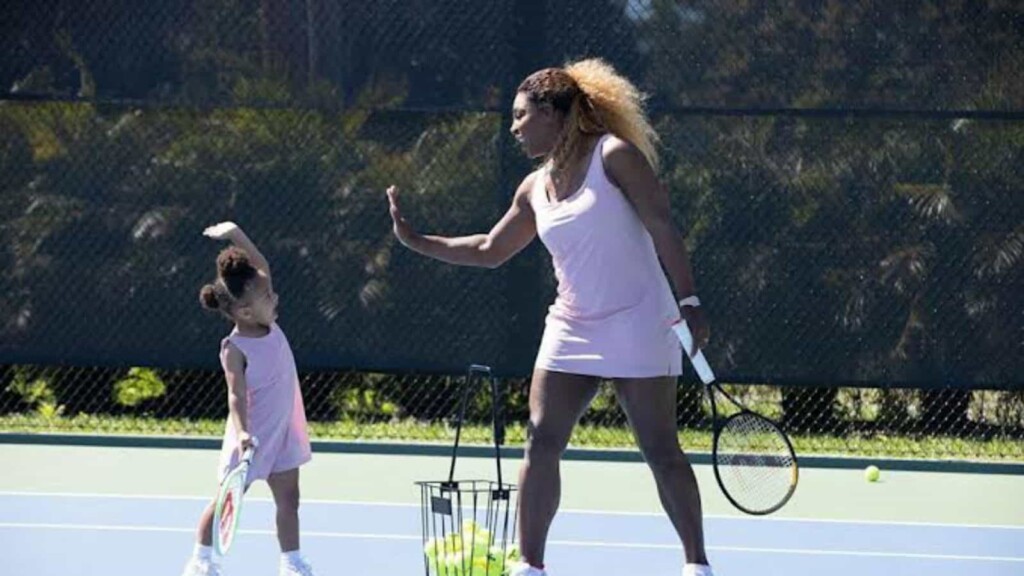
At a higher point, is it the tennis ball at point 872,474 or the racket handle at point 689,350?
the racket handle at point 689,350

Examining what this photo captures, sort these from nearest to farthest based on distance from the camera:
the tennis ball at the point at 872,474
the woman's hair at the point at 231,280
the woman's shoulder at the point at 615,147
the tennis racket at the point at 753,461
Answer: the woman's shoulder at the point at 615,147, the tennis racket at the point at 753,461, the woman's hair at the point at 231,280, the tennis ball at the point at 872,474

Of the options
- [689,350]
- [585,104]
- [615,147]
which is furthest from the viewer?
[585,104]

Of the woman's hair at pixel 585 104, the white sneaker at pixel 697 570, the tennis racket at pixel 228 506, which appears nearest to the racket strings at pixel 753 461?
the white sneaker at pixel 697 570

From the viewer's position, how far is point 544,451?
19.5 ft

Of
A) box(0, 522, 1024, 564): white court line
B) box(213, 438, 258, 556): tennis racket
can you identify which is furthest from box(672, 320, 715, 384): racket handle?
box(0, 522, 1024, 564): white court line

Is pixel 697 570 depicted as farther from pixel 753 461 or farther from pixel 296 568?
pixel 296 568

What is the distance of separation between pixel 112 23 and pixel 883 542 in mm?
4418

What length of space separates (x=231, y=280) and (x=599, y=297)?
1091mm

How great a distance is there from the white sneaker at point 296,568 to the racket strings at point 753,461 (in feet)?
4.12

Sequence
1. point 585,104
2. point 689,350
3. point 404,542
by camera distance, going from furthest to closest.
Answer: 1. point 404,542
2. point 585,104
3. point 689,350

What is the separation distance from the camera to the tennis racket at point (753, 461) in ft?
19.7

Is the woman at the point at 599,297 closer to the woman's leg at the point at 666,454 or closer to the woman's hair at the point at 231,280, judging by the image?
the woman's leg at the point at 666,454

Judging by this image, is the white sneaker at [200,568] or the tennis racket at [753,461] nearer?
the tennis racket at [753,461]

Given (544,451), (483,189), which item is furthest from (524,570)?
(483,189)
